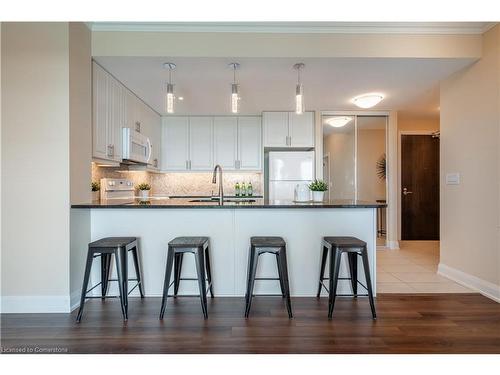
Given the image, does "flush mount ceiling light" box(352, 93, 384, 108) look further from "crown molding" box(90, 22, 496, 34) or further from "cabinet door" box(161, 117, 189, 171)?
"cabinet door" box(161, 117, 189, 171)

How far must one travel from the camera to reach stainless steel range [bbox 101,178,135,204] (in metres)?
3.40

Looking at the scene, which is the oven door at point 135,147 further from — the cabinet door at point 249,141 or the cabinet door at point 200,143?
the cabinet door at point 249,141

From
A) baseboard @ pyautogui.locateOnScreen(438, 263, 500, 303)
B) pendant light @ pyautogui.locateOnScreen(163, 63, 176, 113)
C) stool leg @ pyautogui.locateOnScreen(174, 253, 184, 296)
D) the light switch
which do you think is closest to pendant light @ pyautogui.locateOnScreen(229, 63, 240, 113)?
pendant light @ pyautogui.locateOnScreen(163, 63, 176, 113)

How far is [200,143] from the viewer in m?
4.94

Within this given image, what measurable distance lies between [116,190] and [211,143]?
6.06 feet

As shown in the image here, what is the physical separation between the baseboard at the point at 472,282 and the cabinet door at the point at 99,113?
402cm

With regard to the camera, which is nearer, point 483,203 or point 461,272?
point 483,203

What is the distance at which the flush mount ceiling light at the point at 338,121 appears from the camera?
461 centimetres

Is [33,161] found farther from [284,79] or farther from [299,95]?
[284,79]

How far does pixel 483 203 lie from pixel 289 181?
2404 millimetres

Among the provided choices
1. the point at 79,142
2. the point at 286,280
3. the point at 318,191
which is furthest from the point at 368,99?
the point at 79,142
